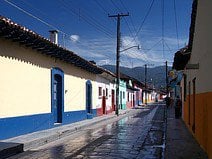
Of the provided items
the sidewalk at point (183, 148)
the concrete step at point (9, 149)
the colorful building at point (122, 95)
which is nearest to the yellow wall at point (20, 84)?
the concrete step at point (9, 149)

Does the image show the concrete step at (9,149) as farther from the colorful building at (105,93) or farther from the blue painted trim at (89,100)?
the colorful building at (105,93)

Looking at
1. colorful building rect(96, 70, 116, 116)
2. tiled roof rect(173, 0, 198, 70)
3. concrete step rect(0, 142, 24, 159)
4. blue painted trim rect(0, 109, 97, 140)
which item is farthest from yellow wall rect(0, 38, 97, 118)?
colorful building rect(96, 70, 116, 116)

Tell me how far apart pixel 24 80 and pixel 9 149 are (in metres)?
4.66

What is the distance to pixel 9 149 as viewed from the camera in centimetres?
1109

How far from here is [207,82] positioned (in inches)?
392

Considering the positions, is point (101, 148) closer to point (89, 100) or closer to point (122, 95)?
point (89, 100)

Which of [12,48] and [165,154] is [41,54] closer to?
[12,48]

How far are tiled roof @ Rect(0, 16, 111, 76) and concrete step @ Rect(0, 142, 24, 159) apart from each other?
3.58 metres

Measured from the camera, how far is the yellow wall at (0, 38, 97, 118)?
44.8ft

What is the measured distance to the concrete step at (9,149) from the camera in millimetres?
10706

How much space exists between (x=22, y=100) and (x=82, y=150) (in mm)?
4295

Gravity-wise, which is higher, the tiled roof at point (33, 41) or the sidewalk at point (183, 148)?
the tiled roof at point (33, 41)

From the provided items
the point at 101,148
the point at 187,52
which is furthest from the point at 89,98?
the point at 101,148

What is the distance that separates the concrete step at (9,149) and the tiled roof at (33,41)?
11.7ft
